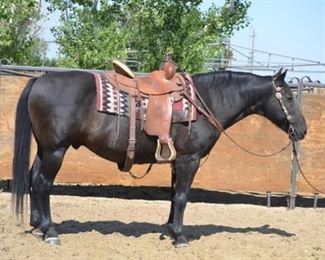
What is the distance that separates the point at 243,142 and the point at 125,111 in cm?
305

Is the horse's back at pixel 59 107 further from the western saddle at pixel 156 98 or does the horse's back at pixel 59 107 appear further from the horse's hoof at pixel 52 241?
the horse's hoof at pixel 52 241

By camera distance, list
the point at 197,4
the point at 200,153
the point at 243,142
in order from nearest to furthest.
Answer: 1. the point at 200,153
2. the point at 243,142
3. the point at 197,4

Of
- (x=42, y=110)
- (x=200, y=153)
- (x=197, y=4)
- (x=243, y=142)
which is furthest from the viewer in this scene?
(x=197, y=4)

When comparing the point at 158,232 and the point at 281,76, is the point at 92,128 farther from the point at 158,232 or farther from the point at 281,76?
the point at 281,76

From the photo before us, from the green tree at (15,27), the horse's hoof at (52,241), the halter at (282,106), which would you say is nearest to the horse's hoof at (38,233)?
the horse's hoof at (52,241)

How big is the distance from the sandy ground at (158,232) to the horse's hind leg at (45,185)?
0.14 m

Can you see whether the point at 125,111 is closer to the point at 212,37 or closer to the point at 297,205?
the point at 297,205

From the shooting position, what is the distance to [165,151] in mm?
5797

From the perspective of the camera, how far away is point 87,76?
582 centimetres

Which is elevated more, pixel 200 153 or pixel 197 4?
pixel 197 4

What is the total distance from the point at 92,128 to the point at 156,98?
0.72 metres

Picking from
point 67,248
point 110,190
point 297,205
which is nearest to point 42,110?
point 67,248

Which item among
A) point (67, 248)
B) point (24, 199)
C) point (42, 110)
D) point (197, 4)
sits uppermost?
point (197, 4)

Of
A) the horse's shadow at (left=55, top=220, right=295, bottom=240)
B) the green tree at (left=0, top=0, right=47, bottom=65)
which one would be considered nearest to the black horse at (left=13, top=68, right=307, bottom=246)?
the horse's shadow at (left=55, top=220, right=295, bottom=240)
